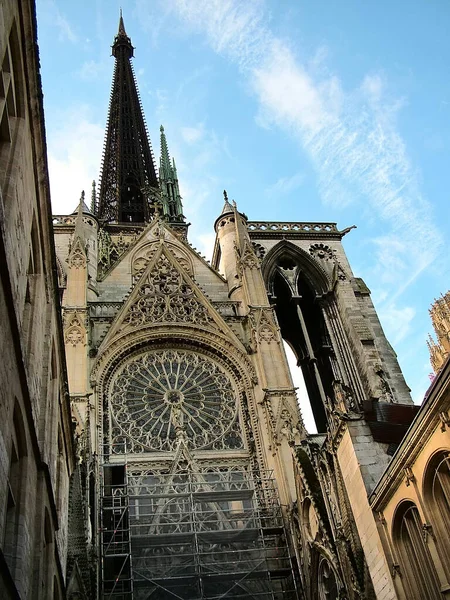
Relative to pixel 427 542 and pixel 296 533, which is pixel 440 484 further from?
pixel 296 533

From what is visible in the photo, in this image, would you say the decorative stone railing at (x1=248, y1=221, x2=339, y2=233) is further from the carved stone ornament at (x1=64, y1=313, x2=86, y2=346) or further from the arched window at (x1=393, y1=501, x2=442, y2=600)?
the arched window at (x1=393, y1=501, x2=442, y2=600)

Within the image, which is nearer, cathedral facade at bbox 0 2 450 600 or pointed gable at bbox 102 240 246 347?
cathedral facade at bbox 0 2 450 600

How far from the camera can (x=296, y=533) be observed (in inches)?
654

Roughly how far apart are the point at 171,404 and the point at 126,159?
25.2 meters

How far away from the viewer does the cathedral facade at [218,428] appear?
10.8 meters

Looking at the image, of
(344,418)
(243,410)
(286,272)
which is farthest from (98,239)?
(344,418)

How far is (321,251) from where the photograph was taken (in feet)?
92.9

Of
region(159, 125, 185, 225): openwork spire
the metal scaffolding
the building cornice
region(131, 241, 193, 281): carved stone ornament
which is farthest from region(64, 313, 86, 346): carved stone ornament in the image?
region(159, 125, 185, 225): openwork spire

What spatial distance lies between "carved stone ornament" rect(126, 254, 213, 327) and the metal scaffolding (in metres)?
5.48

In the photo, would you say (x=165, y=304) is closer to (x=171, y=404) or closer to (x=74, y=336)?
(x=74, y=336)

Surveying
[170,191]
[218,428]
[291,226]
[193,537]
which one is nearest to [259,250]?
[291,226]

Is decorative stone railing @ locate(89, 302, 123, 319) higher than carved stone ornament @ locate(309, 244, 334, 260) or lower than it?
lower

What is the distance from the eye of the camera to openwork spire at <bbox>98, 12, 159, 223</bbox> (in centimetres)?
3709

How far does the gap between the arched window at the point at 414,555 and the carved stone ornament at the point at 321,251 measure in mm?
17600
